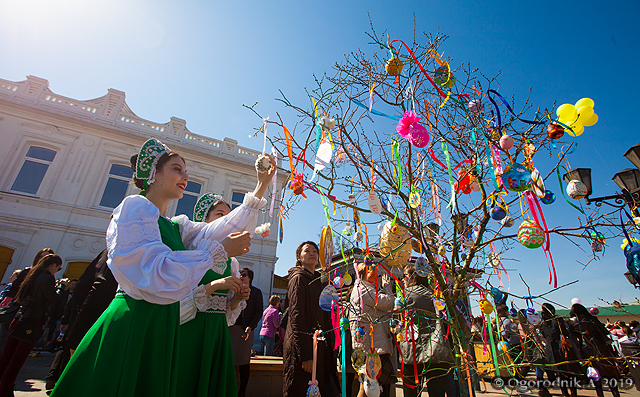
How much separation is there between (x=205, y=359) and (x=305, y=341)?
127cm

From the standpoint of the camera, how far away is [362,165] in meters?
2.32

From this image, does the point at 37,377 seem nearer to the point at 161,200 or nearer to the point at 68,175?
the point at 161,200

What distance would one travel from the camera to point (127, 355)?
1.07 meters

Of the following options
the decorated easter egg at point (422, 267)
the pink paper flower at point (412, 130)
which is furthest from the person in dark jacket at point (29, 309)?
the pink paper flower at point (412, 130)

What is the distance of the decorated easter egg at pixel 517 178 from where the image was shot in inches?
69.9

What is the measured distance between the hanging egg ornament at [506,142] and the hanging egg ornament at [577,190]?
1243 millimetres

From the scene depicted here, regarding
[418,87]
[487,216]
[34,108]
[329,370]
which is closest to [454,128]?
[418,87]

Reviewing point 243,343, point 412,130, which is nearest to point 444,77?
point 412,130

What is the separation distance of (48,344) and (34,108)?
7833mm

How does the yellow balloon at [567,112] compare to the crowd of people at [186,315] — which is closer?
the crowd of people at [186,315]

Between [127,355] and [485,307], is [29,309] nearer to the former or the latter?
[127,355]

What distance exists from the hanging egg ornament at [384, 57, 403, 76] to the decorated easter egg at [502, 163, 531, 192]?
3.31ft

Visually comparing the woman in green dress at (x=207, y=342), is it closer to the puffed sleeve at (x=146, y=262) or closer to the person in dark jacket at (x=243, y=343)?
the puffed sleeve at (x=146, y=262)

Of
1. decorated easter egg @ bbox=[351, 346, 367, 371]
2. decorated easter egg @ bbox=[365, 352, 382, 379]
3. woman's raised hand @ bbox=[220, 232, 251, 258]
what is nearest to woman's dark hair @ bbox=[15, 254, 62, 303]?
woman's raised hand @ bbox=[220, 232, 251, 258]
